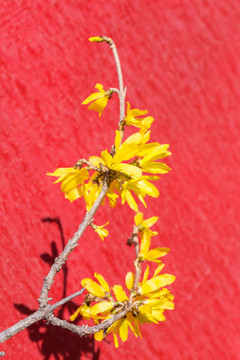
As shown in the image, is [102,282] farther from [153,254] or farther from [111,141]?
[111,141]

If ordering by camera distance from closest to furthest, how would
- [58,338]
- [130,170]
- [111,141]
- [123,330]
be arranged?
[130,170], [123,330], [58,338], [111,141]

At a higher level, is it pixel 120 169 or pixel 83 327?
pixel 120 169

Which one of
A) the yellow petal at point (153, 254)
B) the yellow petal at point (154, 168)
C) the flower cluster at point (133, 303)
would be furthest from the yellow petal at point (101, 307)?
the yellow petal at point (154, 168)

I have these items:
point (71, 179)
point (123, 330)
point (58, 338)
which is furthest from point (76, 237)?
point (58, 338)

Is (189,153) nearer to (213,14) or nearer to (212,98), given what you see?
(212,98)

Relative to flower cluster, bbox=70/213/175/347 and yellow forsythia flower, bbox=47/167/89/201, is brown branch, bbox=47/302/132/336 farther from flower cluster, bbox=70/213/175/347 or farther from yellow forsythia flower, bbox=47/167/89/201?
yellow forsythia flower, bbox=47/167/89/201

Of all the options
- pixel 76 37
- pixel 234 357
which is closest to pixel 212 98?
pixel 76 37

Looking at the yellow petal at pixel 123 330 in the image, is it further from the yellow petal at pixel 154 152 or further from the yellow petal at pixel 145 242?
the yellow petal at pixel 154 152
